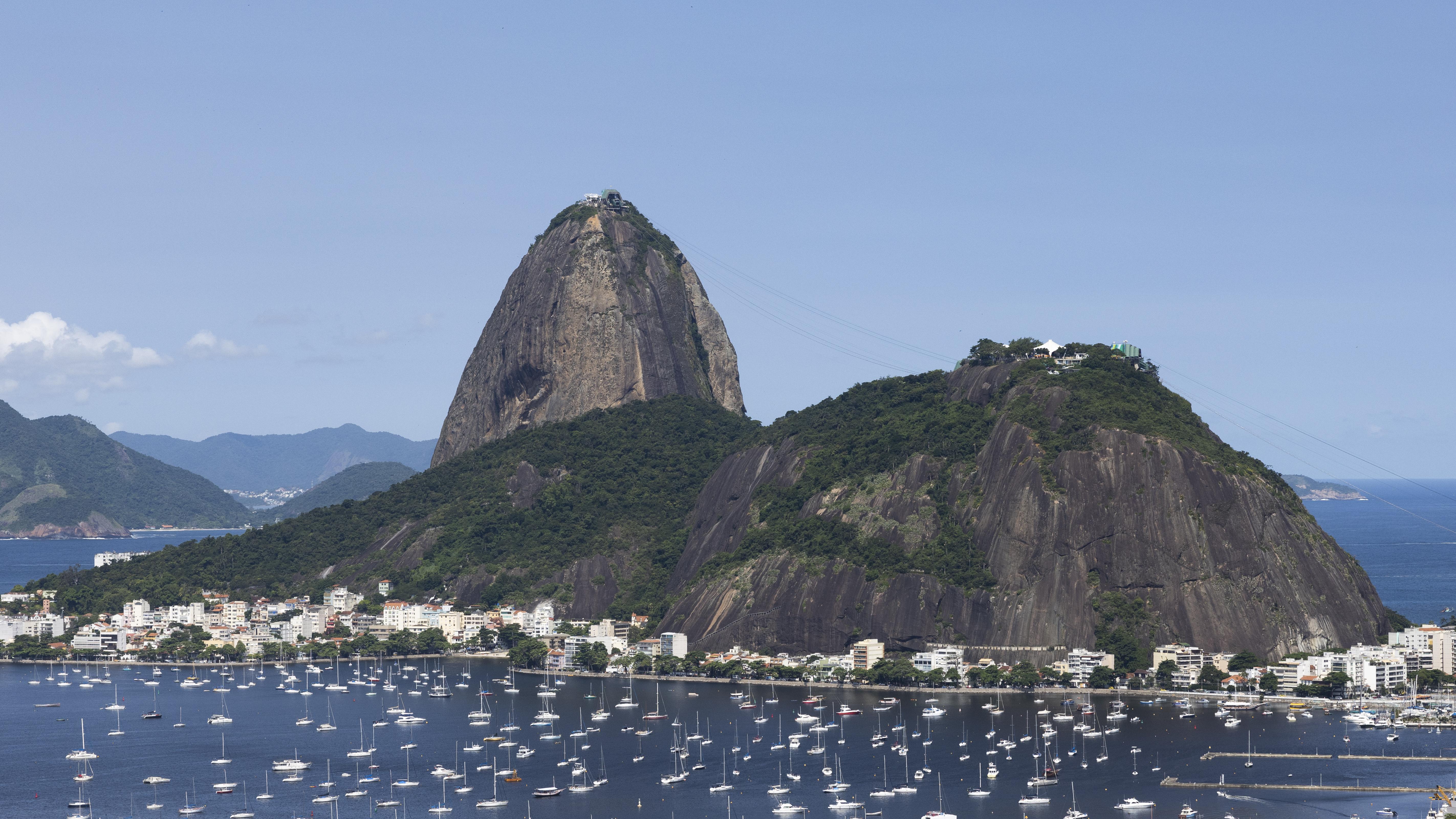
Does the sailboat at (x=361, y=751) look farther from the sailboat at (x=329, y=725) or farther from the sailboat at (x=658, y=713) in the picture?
the sailboat at (x=658, y=713)

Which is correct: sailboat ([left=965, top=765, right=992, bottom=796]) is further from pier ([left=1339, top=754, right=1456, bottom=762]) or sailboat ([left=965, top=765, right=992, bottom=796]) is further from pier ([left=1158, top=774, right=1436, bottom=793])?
pier ([left=1339, top=754, right=1456, bottom=762])

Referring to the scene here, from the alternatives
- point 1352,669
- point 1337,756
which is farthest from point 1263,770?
point 1352,669

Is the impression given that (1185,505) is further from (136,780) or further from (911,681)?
(136,780)

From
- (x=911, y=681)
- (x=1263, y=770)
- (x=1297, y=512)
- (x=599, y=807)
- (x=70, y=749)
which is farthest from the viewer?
(x=1297, y=512)

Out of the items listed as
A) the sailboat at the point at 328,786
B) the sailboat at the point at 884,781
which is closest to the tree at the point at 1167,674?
the sailboat at the point at 884,781

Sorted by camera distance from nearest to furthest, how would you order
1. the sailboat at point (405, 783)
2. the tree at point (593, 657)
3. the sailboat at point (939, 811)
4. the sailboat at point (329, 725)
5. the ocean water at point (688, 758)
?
the sailboat at point (939, 811) → the ocean water at point (688, 758) → the sailboat at point (405, 783) → the sailboat at point (329, 725) → the tree at point (593, 657)
